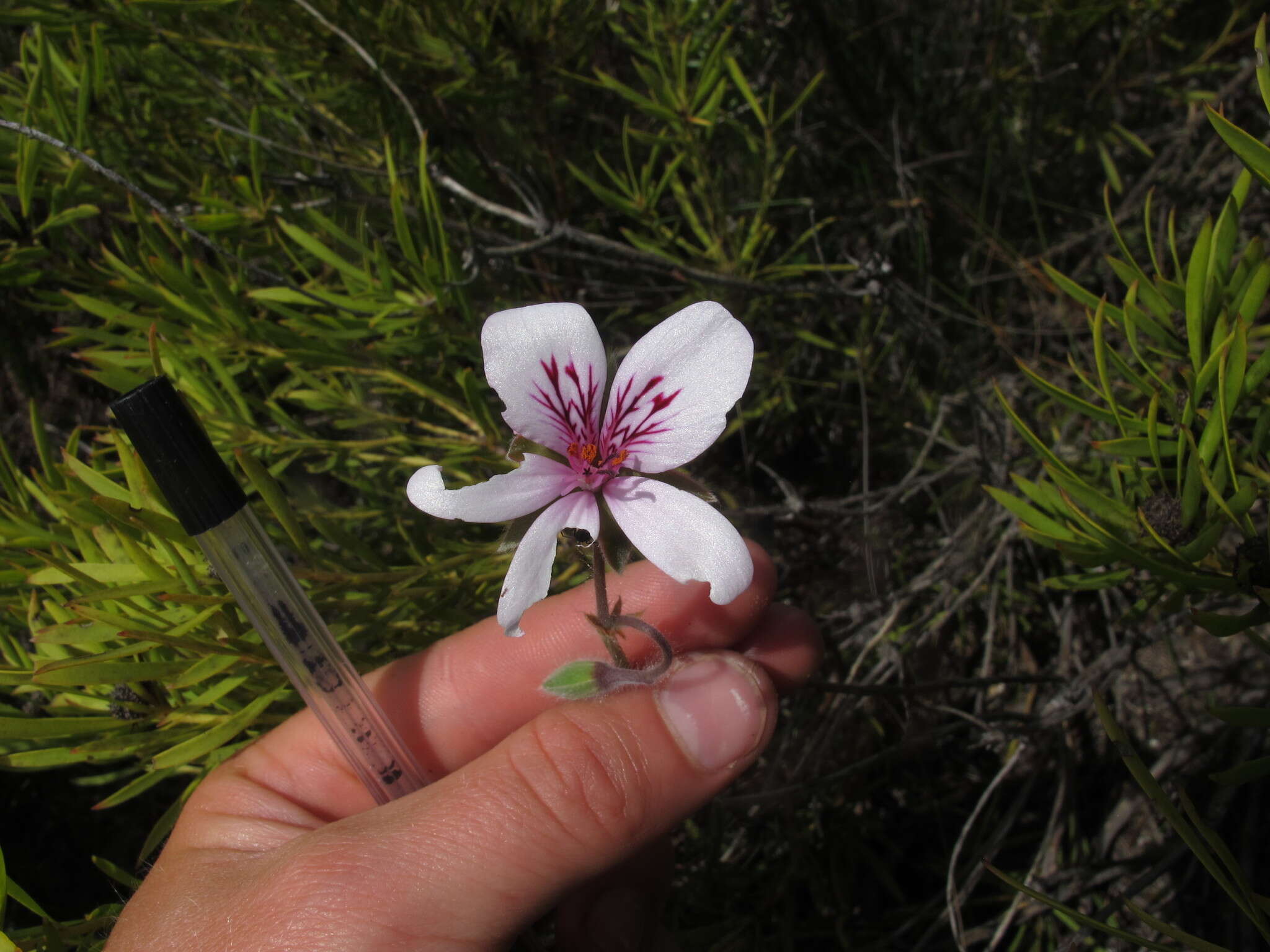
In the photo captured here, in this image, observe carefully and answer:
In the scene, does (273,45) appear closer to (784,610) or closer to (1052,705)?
(784,610)

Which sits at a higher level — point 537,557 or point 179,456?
point 179,456

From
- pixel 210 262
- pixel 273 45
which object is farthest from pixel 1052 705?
→ pixel 273 45

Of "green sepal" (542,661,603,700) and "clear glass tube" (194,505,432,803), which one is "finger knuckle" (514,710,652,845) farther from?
"clear glass tube" (194,505,432,803)

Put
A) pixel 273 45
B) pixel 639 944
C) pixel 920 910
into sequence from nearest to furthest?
pixel 639 944 < pixel 920 910 < pixel 273 45

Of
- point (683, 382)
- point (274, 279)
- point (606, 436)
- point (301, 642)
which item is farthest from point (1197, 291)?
point (274, 279)

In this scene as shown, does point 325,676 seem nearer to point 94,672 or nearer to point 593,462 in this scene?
point 94,672

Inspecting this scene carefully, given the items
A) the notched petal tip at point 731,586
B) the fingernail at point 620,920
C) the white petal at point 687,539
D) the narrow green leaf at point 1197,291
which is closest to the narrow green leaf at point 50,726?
the white petal at point 687,539
